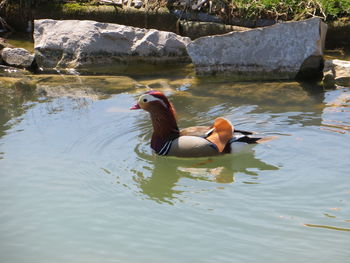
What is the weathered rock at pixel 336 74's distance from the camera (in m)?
7.56

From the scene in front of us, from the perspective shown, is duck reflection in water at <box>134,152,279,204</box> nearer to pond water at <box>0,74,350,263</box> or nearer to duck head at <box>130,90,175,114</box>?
pond water at <box>0,74,350,263</box>

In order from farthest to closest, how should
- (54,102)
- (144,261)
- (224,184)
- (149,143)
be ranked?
(54,102) → (149,143) → (224,184) → (144,261)

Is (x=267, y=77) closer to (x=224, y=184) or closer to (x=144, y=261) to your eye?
(x=224, y=184)

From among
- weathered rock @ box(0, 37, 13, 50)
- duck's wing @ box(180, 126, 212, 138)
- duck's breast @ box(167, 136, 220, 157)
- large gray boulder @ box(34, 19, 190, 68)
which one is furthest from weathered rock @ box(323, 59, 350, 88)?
weathered rock @ box(0, 37, 13, 50)

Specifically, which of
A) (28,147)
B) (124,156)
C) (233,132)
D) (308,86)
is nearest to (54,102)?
(28,147)

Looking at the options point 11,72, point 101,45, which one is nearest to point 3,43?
point 11,72

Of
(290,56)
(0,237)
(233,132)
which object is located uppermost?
(290,56)

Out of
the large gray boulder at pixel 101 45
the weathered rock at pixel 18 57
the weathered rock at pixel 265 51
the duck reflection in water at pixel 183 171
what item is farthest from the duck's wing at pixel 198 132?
the weathered rock at pixel 18 57

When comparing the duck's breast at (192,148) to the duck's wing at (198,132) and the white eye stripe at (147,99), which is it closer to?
the duck's wing at (198,132)

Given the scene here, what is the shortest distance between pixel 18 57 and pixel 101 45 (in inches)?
52.9

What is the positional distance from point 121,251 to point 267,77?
5.10m

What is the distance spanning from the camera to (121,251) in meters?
3.68

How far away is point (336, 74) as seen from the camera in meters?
7.59

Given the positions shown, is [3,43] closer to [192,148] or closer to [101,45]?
[101,45]
